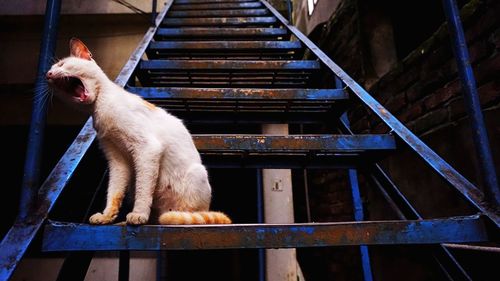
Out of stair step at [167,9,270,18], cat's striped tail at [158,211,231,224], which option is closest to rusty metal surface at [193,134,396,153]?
cat's striped tail at [158,211,231,224]

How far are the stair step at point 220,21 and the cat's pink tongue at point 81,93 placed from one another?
2.07m

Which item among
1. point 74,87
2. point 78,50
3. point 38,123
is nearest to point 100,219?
point 38,123

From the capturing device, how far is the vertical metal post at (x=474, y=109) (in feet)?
3.05

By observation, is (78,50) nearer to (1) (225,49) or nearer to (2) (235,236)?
(2) (235,236)

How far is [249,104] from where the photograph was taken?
192 cm

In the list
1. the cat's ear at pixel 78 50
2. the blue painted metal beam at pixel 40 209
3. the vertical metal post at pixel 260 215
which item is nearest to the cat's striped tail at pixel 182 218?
the blue painted metal beam at pixel 40 209

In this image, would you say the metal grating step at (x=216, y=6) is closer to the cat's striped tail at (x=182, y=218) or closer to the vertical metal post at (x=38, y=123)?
the vertical metal post at (x=38, y=123)

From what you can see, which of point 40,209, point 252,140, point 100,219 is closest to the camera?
point 40,209

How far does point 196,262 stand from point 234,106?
323 cm

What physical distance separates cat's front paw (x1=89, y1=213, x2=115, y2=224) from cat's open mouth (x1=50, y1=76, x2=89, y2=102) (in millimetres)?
Result: 379

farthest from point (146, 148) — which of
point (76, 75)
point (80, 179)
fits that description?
point (80, 179)

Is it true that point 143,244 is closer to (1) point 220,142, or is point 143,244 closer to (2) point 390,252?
(1) point 220,142

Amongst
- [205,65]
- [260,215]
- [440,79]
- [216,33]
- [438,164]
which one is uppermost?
[216,33]

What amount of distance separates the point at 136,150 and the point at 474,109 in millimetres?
1096
